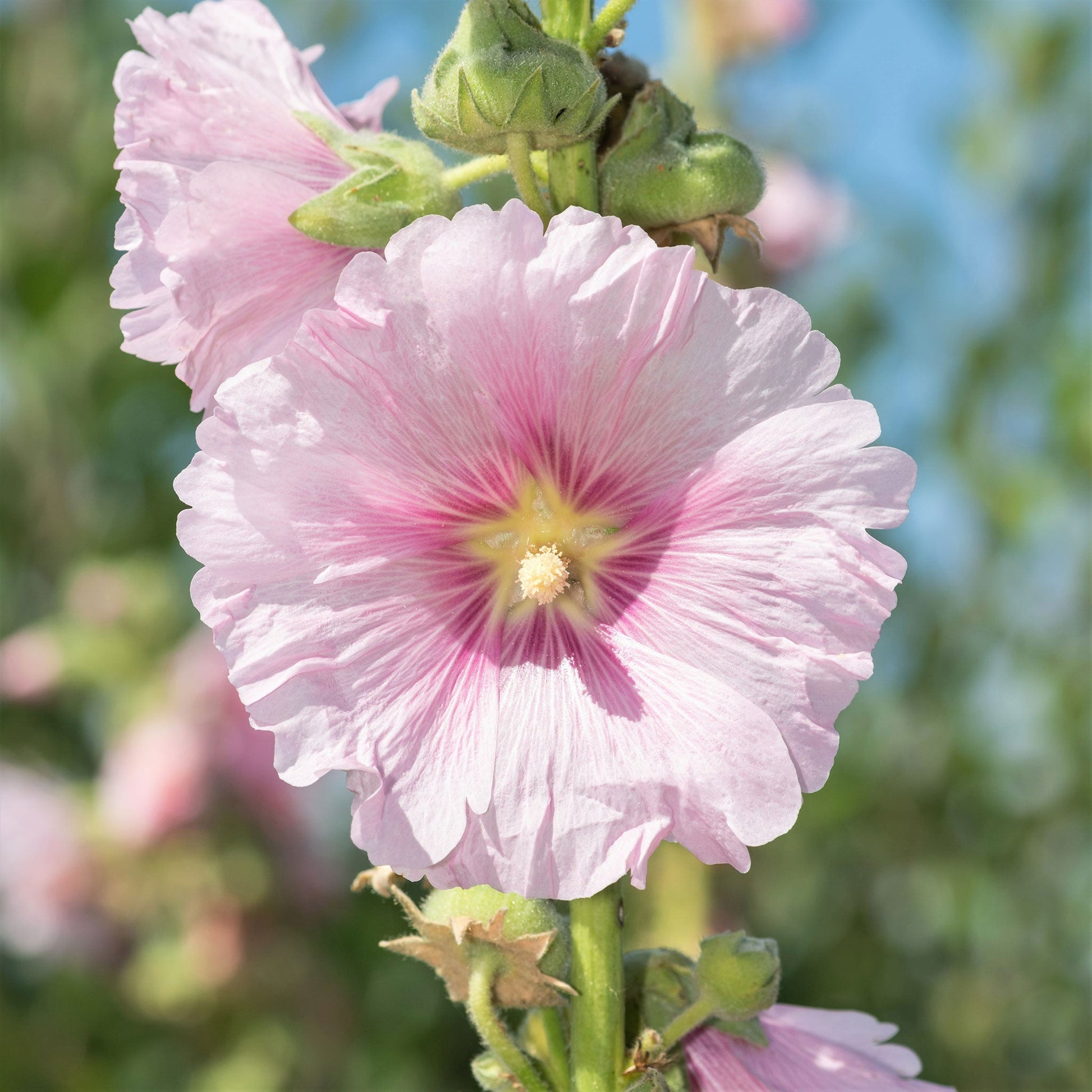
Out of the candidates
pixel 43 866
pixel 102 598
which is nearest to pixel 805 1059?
pixel 43 866

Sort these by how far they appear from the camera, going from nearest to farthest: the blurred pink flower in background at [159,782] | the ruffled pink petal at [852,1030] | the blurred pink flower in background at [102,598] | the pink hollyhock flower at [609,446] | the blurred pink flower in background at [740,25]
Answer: the pink hollyhock flower at [609,446] < the ruffled pink petal at [852,1030] < the blurred pink flower in background at [159,782] < the blurred pink flower in background at [740,25] < the blurred pink flower in background at [102,598]

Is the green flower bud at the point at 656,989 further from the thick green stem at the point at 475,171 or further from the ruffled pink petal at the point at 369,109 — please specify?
the ruffled pink petal at the point at 369,109

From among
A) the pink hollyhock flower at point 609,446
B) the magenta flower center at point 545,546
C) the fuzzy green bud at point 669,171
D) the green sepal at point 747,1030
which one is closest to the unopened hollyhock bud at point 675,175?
the fuzzy green bud at point 669,171

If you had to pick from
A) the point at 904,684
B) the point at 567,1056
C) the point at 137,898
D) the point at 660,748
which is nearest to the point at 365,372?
the point at 660,748

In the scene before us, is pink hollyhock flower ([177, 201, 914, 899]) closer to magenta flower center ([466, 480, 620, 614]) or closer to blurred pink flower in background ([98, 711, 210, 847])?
magenta flower center ([466, 480, 620, 614])

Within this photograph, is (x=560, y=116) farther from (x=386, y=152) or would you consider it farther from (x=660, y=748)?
Answer: (x=660, y=748)

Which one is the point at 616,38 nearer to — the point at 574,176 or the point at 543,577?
the point at 574,176
